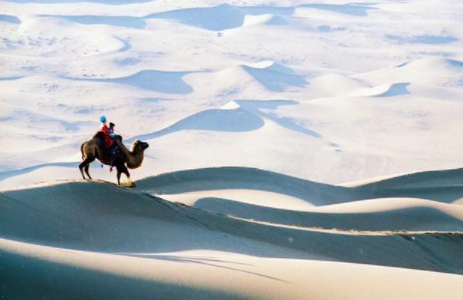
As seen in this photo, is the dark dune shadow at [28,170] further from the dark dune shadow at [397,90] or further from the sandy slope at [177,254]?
the sandy slope at [177,254]

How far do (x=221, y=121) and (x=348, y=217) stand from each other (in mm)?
22368

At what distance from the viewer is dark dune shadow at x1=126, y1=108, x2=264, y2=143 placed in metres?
33.1

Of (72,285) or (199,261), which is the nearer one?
(72,285)

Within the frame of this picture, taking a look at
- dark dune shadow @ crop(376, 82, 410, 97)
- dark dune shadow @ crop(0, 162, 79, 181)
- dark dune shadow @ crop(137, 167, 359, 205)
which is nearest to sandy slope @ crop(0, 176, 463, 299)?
dark dune shadow @ crop(137, 167, 359, 205)

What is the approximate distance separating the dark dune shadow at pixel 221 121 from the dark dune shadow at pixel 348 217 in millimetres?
20588

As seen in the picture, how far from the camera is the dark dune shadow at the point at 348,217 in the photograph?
11.0 meters

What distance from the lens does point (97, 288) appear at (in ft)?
15.8

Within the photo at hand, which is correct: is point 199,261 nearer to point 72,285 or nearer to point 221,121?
point 72,285

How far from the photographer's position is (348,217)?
11.8 metres

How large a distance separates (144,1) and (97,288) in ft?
201

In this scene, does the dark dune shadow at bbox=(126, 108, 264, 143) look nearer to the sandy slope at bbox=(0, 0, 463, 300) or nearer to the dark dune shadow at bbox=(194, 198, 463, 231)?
the sandy slope at bbox=(0, 0, 463, 300)

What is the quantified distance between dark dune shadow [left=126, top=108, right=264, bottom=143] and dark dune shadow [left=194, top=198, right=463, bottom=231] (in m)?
20.6

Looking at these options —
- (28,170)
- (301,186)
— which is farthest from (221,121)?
(301,186)

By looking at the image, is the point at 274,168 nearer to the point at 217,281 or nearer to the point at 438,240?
the point at 438,240
